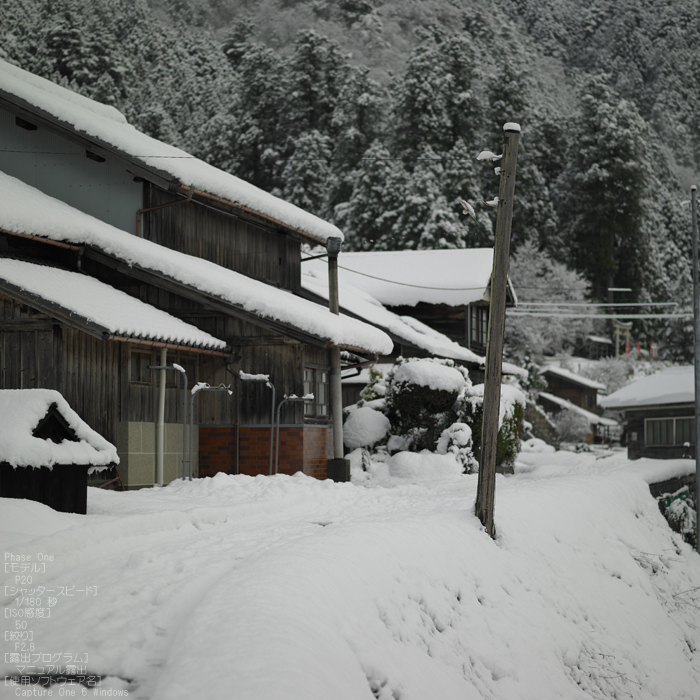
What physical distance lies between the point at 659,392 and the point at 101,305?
77.3 ft

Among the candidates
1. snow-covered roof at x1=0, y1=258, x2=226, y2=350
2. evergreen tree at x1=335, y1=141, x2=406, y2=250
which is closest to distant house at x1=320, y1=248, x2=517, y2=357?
snow-covered roof at x1=0, y1=258, x2=226, y2=350

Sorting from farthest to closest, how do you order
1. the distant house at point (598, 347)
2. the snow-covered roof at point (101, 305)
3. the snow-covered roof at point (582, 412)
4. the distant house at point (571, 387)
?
the distant house at point (598, 347)
the distant house at point (571, 387)
the snow-covered roof at point (582, 412)
the snow-covered roof at point (101, 305)

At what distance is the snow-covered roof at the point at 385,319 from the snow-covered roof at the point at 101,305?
9.46 metres

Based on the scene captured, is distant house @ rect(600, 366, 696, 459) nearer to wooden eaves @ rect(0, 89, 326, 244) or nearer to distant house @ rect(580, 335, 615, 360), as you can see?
wooden eaves @ rect(0, 89, 326, 244)

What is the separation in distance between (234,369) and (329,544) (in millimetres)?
10244

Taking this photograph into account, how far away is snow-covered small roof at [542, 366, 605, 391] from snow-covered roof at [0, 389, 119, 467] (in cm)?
5003

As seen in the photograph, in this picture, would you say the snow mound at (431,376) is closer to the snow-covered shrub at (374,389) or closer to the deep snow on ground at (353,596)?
the snow-covered shrub at (374,389)

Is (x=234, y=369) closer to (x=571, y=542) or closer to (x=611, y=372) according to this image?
(x=571, y=542)

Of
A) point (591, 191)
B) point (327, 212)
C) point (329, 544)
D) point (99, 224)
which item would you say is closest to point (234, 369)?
point (99, 224)

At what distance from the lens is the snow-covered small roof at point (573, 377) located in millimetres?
58612

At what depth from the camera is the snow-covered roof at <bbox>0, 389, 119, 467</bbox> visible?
980 cm

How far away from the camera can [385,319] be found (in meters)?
29.3

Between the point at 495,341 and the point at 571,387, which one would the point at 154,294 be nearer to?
the point at 495,341

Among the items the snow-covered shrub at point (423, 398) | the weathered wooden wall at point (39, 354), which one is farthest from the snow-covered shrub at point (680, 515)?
the weathered wooden wall at point (39, 354)
